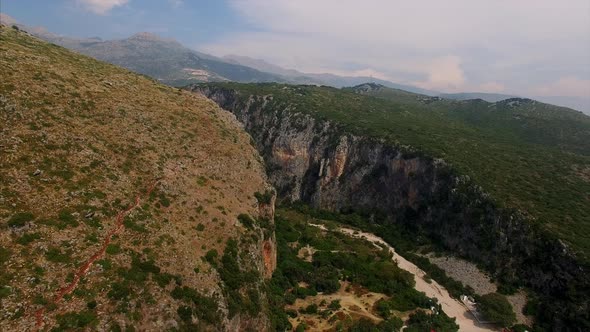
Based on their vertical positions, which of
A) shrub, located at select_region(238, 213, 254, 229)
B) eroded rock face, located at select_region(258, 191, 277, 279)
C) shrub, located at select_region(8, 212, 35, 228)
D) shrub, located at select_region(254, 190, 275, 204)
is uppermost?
shrub, located at select_region(8, 212, 35, 228)

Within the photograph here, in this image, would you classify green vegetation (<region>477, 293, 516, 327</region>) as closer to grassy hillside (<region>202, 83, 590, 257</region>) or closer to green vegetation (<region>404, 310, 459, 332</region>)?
green vegetation (<region>404, 310, 459, 332</region>)

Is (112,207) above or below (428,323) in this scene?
above

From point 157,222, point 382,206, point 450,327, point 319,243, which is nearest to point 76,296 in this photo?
point 157,222

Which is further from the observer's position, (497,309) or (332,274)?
(332,274)

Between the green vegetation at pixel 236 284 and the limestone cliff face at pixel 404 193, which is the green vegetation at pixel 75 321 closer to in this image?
the green vegetation at pixel 236 284

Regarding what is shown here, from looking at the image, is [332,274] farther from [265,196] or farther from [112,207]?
[112,207]

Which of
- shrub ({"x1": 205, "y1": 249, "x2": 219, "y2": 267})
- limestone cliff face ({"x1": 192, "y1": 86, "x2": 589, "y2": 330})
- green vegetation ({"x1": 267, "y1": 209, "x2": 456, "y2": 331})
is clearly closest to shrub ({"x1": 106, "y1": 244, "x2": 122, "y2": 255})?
shrub ({"x1": 205, "y1": 249, "x2": 219, "y2": 267})

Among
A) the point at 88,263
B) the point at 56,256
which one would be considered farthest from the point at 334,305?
the point at 56,256
